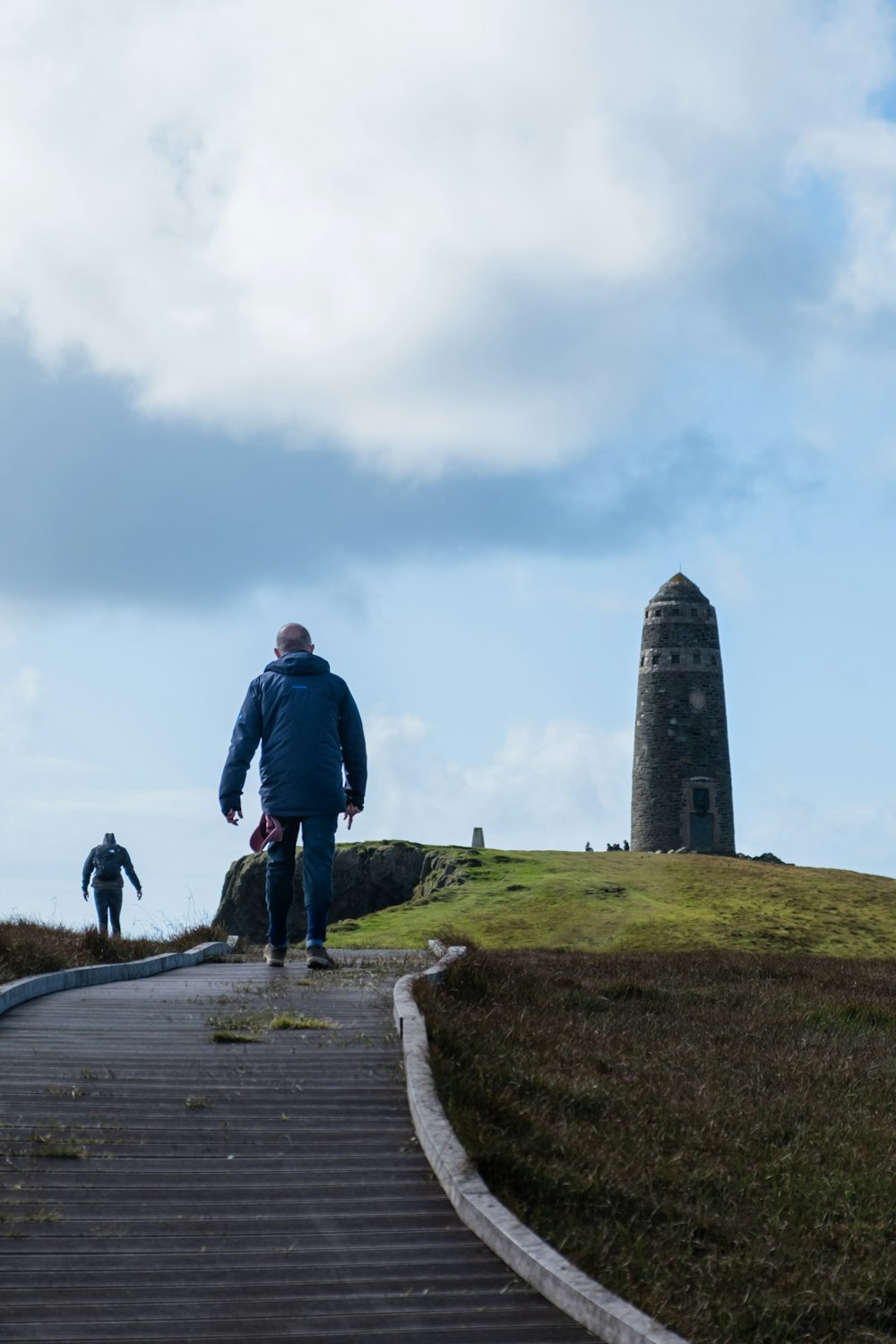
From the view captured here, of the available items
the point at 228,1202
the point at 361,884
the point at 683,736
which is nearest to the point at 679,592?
the point at 683,736

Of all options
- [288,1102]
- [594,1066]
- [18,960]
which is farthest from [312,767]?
[288,1102]

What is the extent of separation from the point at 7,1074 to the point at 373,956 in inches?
313

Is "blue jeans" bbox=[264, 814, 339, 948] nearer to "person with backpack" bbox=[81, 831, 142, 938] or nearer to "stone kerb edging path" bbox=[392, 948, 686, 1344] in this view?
"stone kerb edging path" bbox=[392, 948, 686, 1344]

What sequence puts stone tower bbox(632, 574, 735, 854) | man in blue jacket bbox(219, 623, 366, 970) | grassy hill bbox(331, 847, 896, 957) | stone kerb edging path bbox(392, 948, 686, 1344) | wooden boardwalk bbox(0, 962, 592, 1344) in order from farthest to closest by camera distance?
stone tower bbox(632, 574, 735, 854)
grassy hill bbox(331, 847, 896, 957)
man in blue jacket bbox(219, 623, 366, 970)
wooden boardwalk bbox(0, 962, 592, 1344)
stone kerb edging path bbox(392, 948, 686, 1344)

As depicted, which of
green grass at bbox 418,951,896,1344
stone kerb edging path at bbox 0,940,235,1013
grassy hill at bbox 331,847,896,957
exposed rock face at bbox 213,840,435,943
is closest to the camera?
green grass at bbox 418,951,896,1344

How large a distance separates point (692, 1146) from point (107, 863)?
58.9 feet

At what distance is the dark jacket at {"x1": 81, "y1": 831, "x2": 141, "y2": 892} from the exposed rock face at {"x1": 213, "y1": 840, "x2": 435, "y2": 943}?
39.0 ft

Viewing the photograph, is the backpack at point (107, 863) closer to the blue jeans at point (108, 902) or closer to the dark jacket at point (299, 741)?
the blue jeans at point (108, 902)

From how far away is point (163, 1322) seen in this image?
5.90m

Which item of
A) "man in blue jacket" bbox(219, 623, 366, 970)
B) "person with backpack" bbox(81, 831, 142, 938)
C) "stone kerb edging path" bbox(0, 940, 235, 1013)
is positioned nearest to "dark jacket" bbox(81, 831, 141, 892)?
"person with backpack" bbox(81, 831, 142, 938)

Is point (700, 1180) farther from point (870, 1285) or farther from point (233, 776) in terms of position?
point (233, 776)

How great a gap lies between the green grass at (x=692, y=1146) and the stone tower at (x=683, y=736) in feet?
130

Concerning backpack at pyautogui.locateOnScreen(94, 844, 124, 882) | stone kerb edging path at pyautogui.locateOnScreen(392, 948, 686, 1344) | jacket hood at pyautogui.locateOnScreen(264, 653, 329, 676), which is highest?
jacket hood at pyautogui.locateOnScreen(264, 653, 329, 676)

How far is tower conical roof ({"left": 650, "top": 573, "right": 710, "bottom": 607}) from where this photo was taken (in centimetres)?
5425
